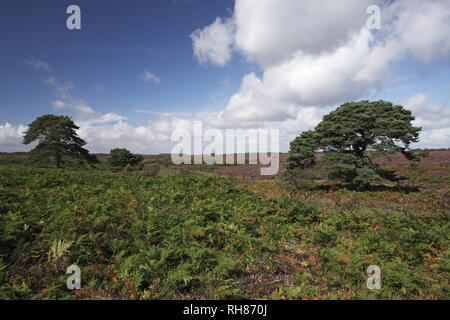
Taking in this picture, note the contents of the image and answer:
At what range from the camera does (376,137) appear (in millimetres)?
16688

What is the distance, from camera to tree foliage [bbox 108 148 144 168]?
51844 mm

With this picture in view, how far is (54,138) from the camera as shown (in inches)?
1139

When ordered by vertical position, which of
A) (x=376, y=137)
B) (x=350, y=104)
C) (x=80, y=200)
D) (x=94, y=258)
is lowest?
(x=94, y=258)

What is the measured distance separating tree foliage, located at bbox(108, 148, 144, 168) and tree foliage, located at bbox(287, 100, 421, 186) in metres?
49.0

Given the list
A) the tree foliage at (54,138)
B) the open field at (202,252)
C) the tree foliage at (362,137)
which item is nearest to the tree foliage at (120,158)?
the tree foliage at (54,138)

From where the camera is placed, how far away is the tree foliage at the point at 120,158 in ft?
170

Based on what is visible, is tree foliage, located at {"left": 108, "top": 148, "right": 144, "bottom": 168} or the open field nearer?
the open field

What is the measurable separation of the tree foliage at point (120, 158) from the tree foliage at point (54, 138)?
2045 cm

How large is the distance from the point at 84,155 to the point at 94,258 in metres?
33.7

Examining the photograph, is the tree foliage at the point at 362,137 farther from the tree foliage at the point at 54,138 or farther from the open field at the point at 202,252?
the tree foliage at the point at 54,138

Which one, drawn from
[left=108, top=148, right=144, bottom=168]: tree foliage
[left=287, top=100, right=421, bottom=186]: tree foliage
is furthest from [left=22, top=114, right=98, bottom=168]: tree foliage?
[left=287, top=100, right=421, bottom=186]: tree foliage

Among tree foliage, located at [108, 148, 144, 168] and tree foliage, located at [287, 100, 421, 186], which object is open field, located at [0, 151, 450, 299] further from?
tree foliage, located at [108, 148, 144, 168]
